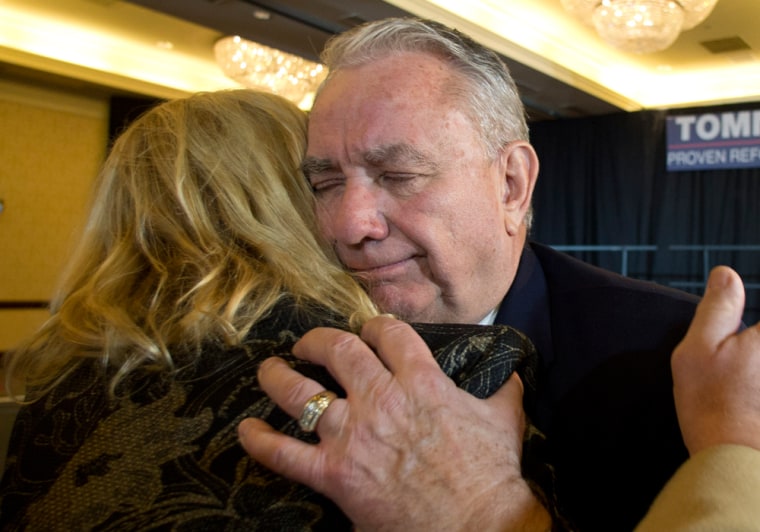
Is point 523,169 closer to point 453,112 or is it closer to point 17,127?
point 453,112

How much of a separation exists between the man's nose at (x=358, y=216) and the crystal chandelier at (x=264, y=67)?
5073mm

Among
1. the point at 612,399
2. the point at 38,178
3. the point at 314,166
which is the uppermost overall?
the point at 38,178

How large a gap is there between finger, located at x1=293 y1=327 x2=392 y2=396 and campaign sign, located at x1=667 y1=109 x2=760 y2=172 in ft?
27.7

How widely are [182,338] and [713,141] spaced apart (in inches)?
340

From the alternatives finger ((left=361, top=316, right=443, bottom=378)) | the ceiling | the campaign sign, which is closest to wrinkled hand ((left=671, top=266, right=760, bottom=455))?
finger ((left=361, top=316, right=443, bottom=378))

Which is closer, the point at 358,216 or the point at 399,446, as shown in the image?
the point at 399,446

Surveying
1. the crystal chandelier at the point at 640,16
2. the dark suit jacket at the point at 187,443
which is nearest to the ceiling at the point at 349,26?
the crystal chandelier at the point at 640,16

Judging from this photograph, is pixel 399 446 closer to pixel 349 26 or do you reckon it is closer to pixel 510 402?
pixel 510 402

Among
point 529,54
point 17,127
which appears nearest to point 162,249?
point 529,54

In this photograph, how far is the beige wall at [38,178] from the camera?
25.3ft

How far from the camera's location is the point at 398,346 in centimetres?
79

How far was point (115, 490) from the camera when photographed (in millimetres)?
719

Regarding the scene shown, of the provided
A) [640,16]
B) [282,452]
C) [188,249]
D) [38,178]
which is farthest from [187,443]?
[38,178]

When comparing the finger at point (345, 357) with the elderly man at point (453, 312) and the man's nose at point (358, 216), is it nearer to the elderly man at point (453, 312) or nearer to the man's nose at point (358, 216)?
the elderly man at point (453, 312)
